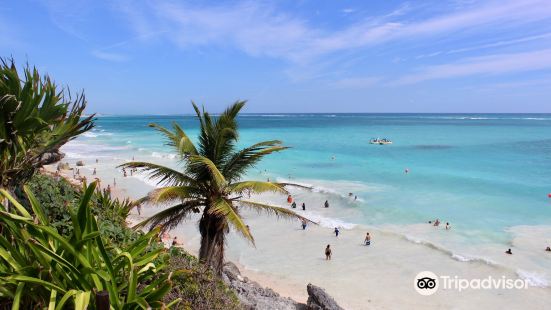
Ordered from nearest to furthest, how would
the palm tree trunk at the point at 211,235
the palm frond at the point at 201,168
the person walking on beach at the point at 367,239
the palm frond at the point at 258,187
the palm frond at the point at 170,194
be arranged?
1. the palm frond at the point at 170,194
2. the palm frond at the point at 201,168
3. the palm frond at the point at 258,187
4. the palm tree trunk at the point at 211,235
5. the person walking on beach at the point at 367,239

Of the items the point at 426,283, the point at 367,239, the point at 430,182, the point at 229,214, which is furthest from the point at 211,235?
the point at 430,182

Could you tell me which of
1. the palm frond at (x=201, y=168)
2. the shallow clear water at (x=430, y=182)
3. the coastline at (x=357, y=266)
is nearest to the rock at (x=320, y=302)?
the coastline at (x=357, y=266)

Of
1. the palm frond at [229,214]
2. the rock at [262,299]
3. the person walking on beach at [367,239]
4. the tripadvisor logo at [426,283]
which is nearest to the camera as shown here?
the palm frond at [229,214]

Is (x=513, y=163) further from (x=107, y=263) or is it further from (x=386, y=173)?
(x=107, y=263)

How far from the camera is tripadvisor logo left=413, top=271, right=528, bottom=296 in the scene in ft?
51.4

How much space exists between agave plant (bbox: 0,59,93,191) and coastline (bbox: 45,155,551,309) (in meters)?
11.0

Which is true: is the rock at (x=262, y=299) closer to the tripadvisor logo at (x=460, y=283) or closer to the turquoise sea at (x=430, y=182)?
the tripadvisor logo at (x=460, y=283)

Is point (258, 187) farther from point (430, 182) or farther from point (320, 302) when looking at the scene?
point (430, 182)

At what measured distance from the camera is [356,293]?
1520 cm

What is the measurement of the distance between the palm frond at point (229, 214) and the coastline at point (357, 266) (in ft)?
22.0

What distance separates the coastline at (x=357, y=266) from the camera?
48.5 ft

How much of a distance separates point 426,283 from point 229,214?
11.3 m

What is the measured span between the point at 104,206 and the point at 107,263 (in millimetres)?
5141

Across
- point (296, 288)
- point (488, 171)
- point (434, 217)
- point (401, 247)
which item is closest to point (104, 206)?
point (296, 288)
